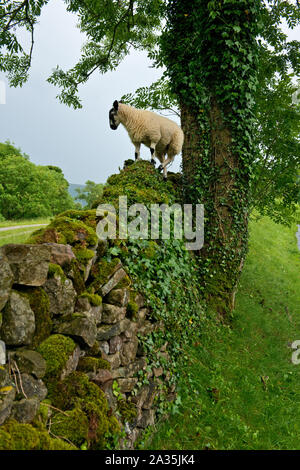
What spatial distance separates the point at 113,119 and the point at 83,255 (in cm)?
529

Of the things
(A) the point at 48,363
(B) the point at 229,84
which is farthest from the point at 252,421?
(B) the point at 229,84

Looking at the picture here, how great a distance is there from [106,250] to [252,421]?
11.7 feet

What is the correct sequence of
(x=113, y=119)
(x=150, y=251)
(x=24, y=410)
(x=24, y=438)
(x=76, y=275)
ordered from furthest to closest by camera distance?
(x=113, y=119)
(x=150, y=251)
(x=76, y=275)
(x=24, y=410)
(x=24, y=438)

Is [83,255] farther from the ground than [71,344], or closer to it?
farther from the ground

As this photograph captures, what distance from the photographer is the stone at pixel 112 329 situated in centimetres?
355

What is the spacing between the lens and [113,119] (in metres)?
7.96

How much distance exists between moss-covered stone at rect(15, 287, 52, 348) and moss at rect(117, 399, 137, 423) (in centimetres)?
138

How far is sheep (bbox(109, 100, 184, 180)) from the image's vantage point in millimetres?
7973

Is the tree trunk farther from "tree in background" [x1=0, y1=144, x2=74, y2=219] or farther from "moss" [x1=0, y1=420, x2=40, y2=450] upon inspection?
"tree in background" [x1=0, y1=144, x2=74, y2=219]

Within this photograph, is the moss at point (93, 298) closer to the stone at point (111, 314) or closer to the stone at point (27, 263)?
the stone at point (111, 314)

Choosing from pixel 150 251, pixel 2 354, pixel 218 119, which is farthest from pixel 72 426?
pixel 218 119

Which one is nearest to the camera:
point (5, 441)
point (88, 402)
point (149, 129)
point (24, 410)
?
point (5, 441)

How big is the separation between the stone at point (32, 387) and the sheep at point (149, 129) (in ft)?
21.8

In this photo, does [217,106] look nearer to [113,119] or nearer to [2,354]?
[113,119]
